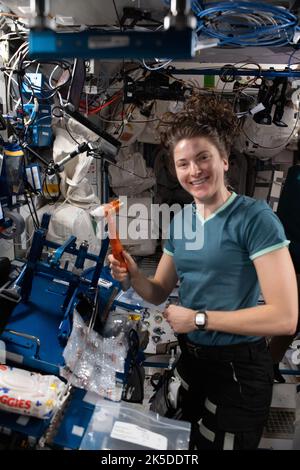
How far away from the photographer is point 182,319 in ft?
4.14

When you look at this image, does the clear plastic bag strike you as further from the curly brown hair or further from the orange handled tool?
the curly brown hair

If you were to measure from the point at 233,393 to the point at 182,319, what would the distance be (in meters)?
0.40

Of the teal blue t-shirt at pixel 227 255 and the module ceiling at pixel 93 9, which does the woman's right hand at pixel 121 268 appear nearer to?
the teal blue t-shirt at pixel 227 255

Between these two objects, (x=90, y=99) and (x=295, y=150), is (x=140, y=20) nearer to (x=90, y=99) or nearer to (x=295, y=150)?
(x=90, y=99)

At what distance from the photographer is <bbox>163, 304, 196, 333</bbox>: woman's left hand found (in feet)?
4.07

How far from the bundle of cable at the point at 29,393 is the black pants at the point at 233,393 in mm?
575

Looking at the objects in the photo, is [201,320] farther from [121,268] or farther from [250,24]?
[250,24]

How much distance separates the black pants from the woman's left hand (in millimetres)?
193

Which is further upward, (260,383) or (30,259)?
(30,259)

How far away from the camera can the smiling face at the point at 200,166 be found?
1295 mm

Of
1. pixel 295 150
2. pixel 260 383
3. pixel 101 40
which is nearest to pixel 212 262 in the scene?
pixel 260 383

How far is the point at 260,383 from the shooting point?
137 centimetres

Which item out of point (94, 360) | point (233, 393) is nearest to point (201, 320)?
point (233, 393)

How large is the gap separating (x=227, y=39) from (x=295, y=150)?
10.6ft
